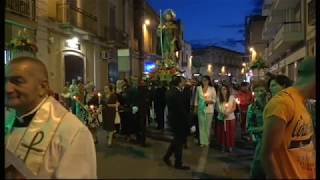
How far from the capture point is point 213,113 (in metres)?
1.52

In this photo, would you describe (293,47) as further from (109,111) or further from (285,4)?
(285,4)

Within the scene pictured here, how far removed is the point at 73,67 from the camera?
1580 mm

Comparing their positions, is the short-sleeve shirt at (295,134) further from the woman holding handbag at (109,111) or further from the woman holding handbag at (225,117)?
the woman holding handbag at (109,111)

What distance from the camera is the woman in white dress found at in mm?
1483

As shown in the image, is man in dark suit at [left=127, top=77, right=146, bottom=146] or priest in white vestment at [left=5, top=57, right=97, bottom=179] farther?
man in dark suit at [left=127, top=77, right=146, bottom=146]

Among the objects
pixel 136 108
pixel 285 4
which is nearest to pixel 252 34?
pixel 136 108

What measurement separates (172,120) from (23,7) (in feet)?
1.89

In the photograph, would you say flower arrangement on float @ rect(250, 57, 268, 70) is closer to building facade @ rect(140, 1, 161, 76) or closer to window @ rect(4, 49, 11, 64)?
building facade @ rect(140, 1, 161, 76)

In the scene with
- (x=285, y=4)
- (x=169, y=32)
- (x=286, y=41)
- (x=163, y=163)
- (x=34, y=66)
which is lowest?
(x=163, y=163)

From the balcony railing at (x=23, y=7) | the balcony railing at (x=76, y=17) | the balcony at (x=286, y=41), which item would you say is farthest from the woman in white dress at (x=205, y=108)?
the balcony at (x=286, y=41)

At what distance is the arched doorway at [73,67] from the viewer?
5.03 feet

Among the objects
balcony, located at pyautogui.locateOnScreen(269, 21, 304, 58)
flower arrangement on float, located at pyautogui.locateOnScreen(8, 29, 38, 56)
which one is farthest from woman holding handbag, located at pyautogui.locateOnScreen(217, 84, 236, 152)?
balcony, located at pyautogui.locateOnScreen(269, 21, 304, 58)
